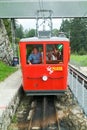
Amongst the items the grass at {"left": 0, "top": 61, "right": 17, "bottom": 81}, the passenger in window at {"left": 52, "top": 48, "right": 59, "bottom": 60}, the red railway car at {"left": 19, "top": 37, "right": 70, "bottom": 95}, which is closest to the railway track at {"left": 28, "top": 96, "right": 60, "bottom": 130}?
the red railway car at {"left": 19, "top": 37, "right": 70, "bottom": 95}

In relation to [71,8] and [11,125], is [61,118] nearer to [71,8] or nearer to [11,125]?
[11,125]

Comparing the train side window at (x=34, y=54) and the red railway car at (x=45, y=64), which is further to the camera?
the train side window at (x=34, y=54)

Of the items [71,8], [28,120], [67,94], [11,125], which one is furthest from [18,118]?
[71,8]

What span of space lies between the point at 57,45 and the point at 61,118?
3816 millimetres

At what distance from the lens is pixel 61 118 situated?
13773 mm

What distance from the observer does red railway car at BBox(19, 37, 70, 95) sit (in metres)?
16.6

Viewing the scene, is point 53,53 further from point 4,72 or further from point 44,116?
point 4,72

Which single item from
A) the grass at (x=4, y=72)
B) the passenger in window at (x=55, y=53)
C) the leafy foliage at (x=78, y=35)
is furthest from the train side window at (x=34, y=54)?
the leafy foliage at (x=78, y=35)

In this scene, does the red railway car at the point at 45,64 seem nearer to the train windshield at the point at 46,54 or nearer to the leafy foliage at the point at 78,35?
the train windshield at the point at 46,54

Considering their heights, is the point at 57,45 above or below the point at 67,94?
above

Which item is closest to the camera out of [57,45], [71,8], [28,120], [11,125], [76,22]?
[11,125]

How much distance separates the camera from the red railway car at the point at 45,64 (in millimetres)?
16594

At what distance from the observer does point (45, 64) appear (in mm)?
16656

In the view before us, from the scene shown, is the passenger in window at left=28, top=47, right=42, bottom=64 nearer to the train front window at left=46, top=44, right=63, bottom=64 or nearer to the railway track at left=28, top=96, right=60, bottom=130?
the train front window at left=46, top=44, right=63, bottom=64
